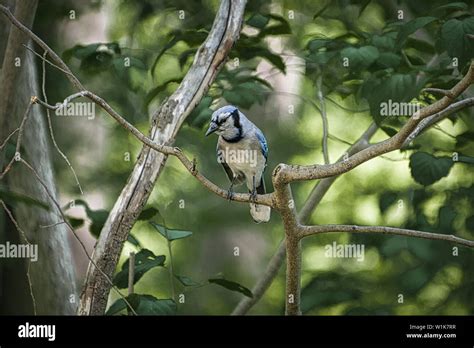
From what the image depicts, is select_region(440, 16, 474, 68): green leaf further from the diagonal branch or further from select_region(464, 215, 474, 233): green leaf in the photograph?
the diagonal branch

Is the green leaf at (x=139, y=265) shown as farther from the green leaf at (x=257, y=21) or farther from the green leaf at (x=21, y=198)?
the green leaf at (x=257, y=21)

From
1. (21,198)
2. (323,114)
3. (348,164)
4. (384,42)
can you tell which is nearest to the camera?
(348,164)

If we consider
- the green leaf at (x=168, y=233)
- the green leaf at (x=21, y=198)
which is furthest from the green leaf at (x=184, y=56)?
the green leaf at (x=21, y=198)

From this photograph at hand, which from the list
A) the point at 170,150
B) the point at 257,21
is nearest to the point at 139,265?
the point at 170,150

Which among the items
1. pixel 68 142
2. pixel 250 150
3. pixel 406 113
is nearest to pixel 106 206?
pixel 68 142

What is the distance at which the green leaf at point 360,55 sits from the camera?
3.26 m

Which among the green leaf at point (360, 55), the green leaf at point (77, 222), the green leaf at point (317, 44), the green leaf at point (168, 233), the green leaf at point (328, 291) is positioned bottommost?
the green leaf at point (328, 291)

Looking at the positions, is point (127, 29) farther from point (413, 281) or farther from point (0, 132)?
point (413, 281)

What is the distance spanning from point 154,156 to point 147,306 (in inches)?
23.3

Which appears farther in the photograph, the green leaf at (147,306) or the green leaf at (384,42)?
the green leaf at (384,42)

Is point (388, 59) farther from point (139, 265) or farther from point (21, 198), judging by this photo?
point (21, 198)

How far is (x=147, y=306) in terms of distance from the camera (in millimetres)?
3023

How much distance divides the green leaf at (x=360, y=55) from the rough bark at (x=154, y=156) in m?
0.49

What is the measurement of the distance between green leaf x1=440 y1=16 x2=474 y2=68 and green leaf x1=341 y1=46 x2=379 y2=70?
0.29m
